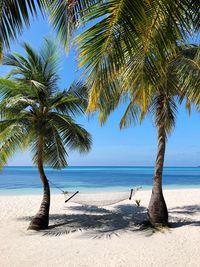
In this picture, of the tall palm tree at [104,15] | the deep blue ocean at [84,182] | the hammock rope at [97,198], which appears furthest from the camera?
the deep blue ocean at [84,182]

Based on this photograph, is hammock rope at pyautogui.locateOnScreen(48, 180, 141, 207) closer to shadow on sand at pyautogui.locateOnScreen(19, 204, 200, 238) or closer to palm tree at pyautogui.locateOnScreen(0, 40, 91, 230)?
shadow on sand at pyautogui.locateOnScreen(19, 204, 200, 238)

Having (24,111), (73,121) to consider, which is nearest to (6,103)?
(24,111)

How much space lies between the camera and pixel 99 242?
4824 mm

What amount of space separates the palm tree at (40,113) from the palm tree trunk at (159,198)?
164 cm

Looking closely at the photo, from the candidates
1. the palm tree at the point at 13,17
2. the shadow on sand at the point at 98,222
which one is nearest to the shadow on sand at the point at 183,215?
the shadow on sand at the point at 98,222

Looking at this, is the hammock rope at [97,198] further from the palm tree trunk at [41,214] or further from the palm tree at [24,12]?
the palm tree at [24,12]

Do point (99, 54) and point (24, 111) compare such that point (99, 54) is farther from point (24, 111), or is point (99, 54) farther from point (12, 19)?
point (24, 111)

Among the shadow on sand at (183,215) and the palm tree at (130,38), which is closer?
the palm tree at (130,38)

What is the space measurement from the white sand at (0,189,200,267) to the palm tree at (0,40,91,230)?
705 mm

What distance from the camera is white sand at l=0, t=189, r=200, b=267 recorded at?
160 inches

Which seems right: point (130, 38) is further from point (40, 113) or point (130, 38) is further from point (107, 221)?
point (107, 221)

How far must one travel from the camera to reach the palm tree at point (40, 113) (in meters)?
5.70

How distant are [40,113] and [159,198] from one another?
3.10 m

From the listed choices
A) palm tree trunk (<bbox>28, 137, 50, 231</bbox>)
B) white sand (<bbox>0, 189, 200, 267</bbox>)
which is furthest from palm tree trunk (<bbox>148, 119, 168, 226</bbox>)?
palm tree trunk (<bbox>28, 137, 50, 231</bbox>)
